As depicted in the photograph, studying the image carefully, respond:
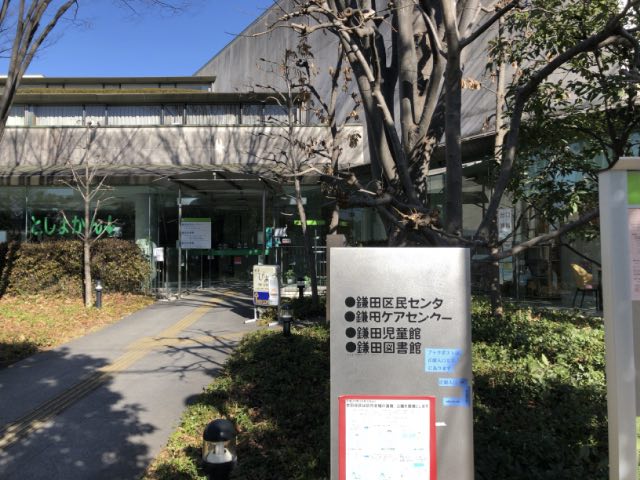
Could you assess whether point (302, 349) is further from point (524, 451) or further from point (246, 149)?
point (246, 149)

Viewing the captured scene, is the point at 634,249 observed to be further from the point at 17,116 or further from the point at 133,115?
the point at 17,116

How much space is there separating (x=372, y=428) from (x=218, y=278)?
1725 cm

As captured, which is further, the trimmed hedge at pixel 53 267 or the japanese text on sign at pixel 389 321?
the trimmed hedge at pixel 53 267

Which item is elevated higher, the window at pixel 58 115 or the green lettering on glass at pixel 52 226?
the window at pixel 58 115

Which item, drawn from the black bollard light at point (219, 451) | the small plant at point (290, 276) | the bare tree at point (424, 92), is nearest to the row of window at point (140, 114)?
the small plant at point (290, 276)

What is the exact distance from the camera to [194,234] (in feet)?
52.3

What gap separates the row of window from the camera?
19.3 m

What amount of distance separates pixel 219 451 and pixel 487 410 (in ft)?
8.32

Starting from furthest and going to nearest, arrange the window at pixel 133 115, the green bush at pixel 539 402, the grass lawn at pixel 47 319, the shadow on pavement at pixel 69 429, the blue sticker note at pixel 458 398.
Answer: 1. the window at pixel 133 115
2. the grass lawn at pixel 47 319
3. the shadow on pavement at pixel 69 429
4. the green bush at pixel 539 402
5. the blue sticker note at pixel 458 398

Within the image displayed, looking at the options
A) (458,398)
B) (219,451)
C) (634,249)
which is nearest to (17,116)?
(219,451)

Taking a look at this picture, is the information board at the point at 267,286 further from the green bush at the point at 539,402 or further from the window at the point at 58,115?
the window at the point at 58,115

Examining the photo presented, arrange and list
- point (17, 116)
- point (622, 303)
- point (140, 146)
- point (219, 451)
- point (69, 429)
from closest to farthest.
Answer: point (622, 303), point (219, 451), point (69, 429), point (140, 146), point (17, 116)

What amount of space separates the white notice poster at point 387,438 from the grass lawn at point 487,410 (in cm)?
98

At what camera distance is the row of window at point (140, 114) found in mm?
19312
